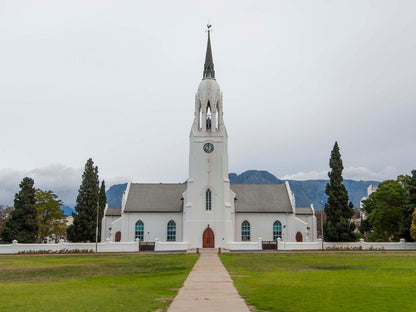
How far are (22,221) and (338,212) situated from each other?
3885 cm

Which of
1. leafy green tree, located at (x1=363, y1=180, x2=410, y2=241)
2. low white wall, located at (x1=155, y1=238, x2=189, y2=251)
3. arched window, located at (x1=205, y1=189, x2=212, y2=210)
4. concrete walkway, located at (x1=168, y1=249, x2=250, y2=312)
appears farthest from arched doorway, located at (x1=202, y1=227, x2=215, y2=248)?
concrete walkway, located at (x1=168, y1=249, x2=250, y2=312)

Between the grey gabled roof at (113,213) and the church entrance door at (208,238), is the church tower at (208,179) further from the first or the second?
the grey gabled roof at (113,213)

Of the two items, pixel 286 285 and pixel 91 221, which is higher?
pixel 91 221

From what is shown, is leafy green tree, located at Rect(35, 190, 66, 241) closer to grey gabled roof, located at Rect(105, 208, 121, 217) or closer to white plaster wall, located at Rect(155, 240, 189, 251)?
grey gabled roof, located at Rect(105, 208, 121, 217)

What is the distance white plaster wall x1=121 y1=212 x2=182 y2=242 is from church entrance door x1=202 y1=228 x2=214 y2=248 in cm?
598

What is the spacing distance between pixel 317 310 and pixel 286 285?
211 inches

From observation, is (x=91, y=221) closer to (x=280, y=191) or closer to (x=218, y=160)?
(x=218, y=160)

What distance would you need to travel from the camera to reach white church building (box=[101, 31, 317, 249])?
54469 mm

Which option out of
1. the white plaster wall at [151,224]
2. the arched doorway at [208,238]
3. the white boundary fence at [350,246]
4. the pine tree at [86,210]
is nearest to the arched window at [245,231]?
the arched doorway at [208,238]

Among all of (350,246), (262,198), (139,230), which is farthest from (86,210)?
(350,246)

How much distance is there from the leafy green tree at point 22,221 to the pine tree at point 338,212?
121 feet

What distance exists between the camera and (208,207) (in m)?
→ 54.9

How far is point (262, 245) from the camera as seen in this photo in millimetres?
51781

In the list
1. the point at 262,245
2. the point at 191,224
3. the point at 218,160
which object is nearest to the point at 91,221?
the point at 191,224
